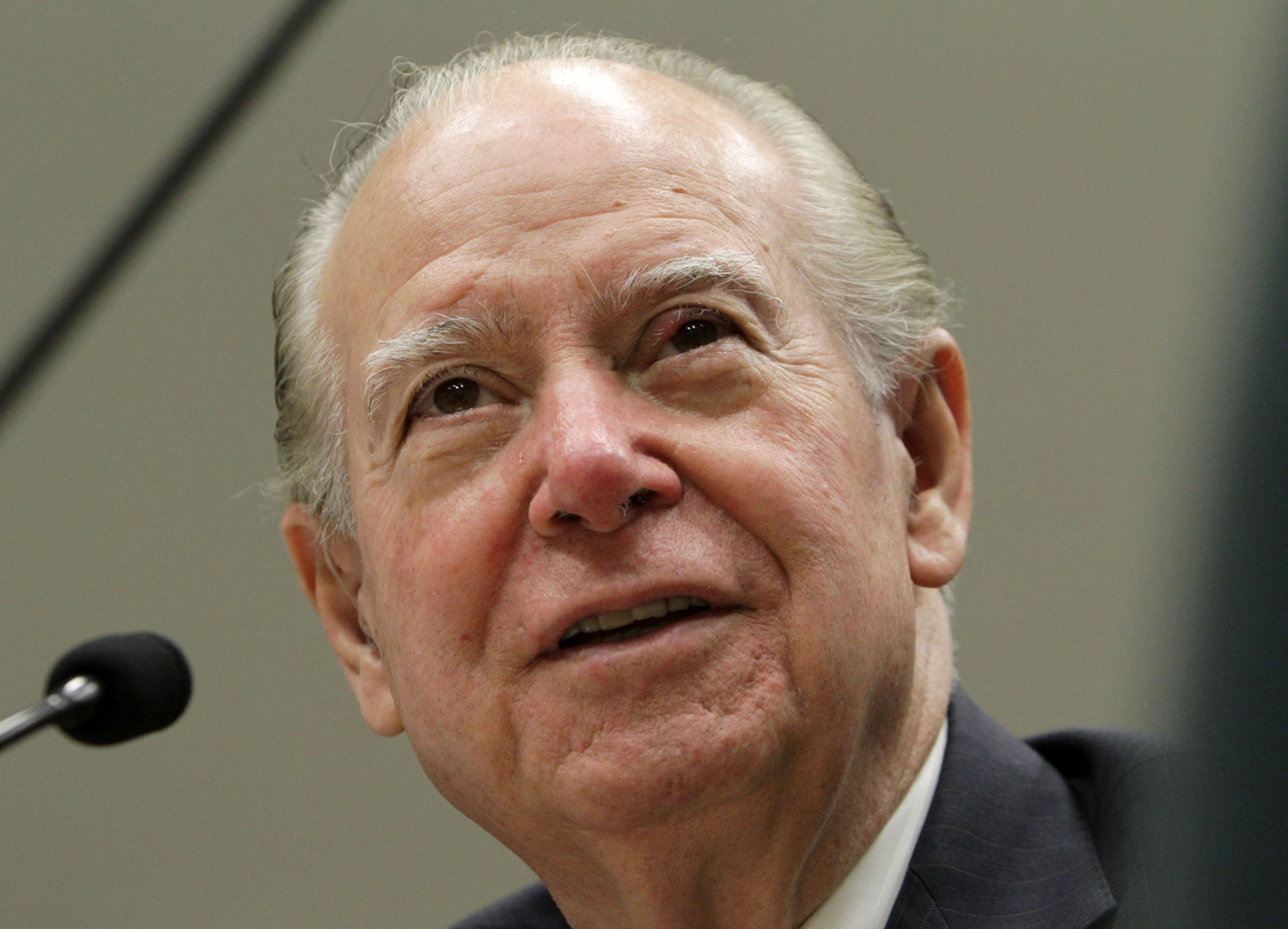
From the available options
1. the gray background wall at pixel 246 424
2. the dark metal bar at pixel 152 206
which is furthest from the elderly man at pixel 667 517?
the dark metal bar at pixel 152 206

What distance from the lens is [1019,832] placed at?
63.5 inches

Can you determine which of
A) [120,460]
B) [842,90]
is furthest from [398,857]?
[842,90]

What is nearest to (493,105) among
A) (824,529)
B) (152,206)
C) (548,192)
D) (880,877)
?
(548,192)

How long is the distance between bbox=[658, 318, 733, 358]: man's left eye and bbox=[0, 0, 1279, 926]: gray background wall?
0.99 metres

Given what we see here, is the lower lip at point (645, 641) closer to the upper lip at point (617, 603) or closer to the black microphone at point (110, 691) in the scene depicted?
the upper lip at point (617, 603)

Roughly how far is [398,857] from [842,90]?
Result: 70.9 inches

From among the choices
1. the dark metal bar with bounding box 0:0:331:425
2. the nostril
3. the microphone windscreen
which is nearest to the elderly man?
the nostril

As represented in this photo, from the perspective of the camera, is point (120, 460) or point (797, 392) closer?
point (797, 392)

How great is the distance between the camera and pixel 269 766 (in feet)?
8.79

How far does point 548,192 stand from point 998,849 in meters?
0.99

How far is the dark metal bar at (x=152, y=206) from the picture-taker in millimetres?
2623

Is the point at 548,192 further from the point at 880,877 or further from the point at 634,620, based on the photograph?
the point at 880,877

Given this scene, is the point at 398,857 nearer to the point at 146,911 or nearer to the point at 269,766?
the point at 269,766

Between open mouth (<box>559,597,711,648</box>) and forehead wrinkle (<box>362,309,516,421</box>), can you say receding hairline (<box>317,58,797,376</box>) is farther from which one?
open mouth (<box>559,597,711,648</box>)
